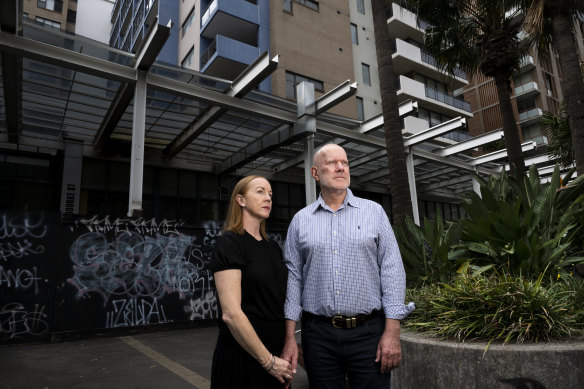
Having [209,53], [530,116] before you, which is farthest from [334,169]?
[530,116]

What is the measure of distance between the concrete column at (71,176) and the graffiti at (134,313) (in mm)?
7415

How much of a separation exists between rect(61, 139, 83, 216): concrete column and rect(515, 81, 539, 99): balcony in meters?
34.0

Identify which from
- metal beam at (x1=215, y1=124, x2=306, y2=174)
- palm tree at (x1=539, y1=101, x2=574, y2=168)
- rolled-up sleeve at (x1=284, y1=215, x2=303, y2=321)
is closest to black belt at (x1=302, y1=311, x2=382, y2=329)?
rolled-up sleeve at (x1=284, y1=215, x2=303, y2=321)

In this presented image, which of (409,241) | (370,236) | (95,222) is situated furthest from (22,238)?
(370,236)

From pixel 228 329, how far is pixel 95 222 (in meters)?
7.21

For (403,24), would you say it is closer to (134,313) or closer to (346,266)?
(134,313)

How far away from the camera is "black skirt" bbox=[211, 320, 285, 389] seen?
5.96ft

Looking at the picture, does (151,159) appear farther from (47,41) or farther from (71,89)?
(47,41)

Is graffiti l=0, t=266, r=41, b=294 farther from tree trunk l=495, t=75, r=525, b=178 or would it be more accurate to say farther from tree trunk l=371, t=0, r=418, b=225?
tree trunk l=495, t=75, r=525, b=178

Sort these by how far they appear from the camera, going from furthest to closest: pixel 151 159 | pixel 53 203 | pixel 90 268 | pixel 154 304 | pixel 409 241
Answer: pixel 151 159, pixel 53 203, pixel 154 304, pixel 90 268, pixel 409 241

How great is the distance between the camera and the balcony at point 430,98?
2491 centimetres

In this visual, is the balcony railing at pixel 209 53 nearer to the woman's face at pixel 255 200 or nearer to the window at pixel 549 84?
the woman's face at pixel 255 200

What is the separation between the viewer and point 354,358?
1.91 meters

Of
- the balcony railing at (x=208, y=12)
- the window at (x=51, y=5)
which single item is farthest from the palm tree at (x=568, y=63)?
the window at (x=51, y=5)
